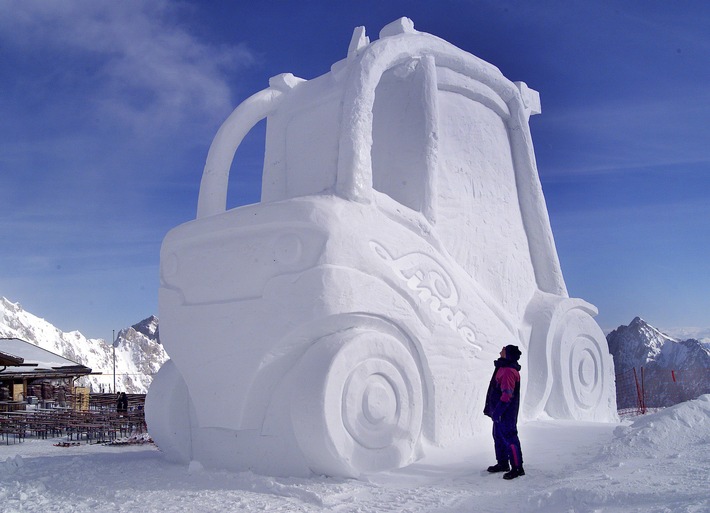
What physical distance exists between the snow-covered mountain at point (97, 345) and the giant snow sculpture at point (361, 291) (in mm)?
90666

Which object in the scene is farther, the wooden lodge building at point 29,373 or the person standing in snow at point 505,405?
the wooden lodge building at point 29,373

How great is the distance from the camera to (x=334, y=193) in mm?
6215

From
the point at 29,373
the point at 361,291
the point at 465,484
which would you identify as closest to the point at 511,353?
the point at 465,484

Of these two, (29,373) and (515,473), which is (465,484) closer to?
(515,473)

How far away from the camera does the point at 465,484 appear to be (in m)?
5.22

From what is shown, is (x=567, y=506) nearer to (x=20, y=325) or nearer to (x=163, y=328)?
(x=163, y=328)

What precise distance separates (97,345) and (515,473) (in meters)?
122

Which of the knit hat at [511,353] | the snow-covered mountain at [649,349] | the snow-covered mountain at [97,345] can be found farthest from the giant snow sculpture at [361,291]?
the snow-covered mountain at [97,345]

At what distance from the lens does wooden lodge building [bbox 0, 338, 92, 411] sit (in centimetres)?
1988

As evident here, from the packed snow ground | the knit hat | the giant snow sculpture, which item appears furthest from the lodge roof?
the knit hat

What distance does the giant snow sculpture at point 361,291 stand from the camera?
573cm

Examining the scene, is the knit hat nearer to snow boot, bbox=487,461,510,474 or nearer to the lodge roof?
snow boot, bbox=487,461,510,474

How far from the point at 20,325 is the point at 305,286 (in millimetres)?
112839

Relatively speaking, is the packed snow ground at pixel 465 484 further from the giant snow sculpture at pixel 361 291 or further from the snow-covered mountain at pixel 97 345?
the snow-covered mountain at pixel 97 345
